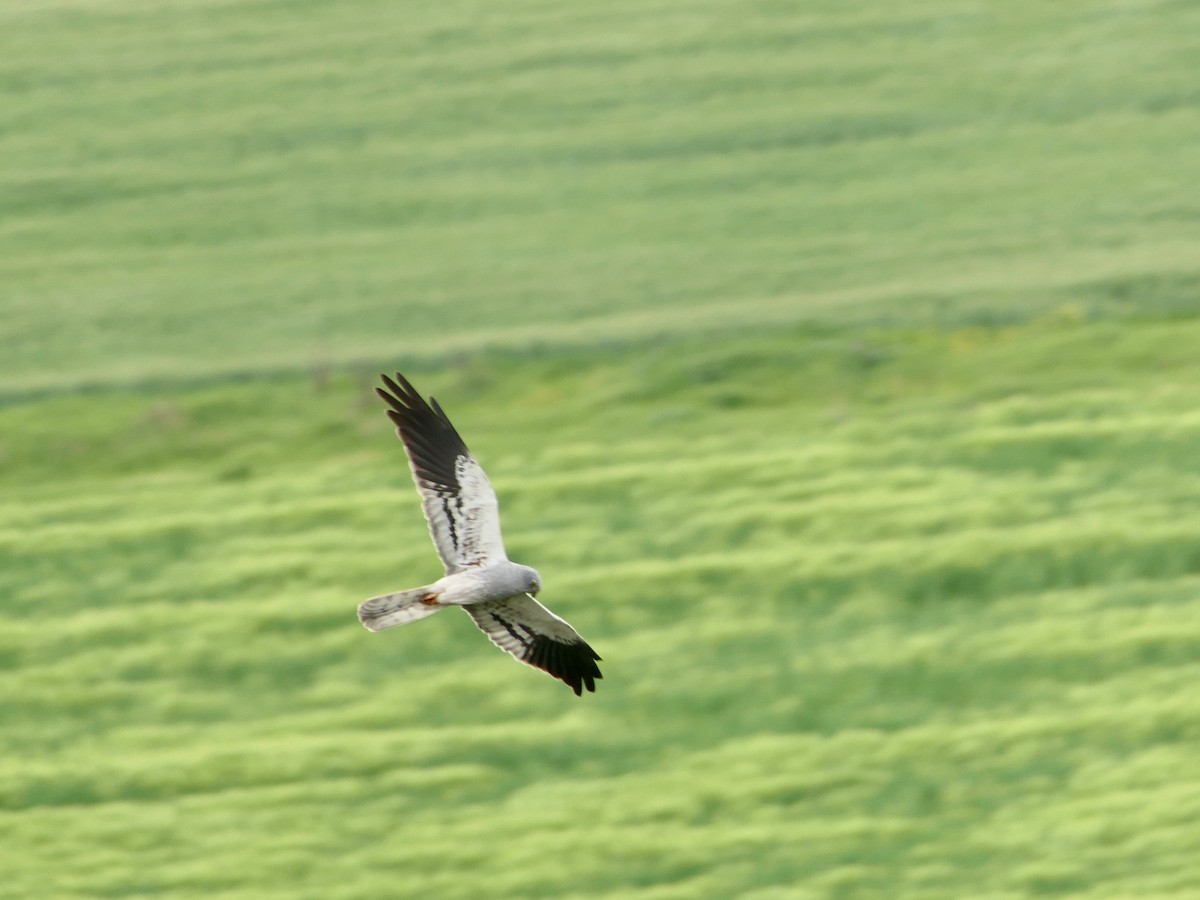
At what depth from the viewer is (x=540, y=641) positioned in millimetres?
10703

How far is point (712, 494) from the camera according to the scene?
16.8 meters

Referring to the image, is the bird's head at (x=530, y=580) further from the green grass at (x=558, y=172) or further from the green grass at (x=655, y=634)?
the green grass at (x=558, y=172)

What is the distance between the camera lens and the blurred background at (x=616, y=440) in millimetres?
13438

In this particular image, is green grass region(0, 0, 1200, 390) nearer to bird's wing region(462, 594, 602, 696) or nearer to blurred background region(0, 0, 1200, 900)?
blurred background region(0, 0, 1200, 900)

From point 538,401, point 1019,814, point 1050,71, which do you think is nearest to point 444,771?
point 1019,814

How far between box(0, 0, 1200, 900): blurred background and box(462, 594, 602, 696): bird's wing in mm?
2626

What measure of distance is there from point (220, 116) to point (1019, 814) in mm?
13877

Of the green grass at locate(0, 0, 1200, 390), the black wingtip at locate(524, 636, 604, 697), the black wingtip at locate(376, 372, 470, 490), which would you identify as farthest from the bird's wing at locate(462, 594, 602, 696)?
the green grass at locate(0, 0, 1200, 390)

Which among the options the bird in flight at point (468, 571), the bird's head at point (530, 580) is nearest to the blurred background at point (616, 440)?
the bird in flight at point (468, 571)

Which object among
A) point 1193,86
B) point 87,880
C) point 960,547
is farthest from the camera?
Result: point 1193,86

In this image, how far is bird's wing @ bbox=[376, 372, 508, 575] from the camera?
10.0m

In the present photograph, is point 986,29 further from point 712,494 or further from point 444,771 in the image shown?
point 444,771

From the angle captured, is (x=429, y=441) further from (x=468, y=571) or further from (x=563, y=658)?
(x=563, y=658)

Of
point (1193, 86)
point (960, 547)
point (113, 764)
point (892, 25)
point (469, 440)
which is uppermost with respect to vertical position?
point (892, 25)
